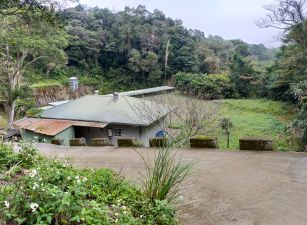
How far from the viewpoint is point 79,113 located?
16.1 metres

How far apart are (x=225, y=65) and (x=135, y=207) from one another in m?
37.3

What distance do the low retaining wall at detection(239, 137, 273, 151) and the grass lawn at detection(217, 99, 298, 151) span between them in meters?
3.87

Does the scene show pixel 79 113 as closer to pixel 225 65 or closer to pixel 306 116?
pixel 306 116

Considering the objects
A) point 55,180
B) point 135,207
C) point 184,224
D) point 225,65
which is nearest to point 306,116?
point 184,224

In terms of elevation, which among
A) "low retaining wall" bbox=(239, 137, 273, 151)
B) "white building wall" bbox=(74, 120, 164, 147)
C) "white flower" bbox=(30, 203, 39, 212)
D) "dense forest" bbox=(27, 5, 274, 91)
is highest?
"dense forest" bbox=(27, 5, 274, 91)

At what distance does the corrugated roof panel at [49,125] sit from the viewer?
14.3 meters

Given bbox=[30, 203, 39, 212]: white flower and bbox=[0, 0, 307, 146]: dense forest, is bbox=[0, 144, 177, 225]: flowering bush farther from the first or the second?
bbox=[0, 0, 307, 146]: dense forest

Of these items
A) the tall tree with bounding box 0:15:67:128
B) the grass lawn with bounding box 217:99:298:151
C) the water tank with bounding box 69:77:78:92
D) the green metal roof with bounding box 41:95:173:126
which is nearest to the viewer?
the green metal roof with bounding box 41:95:173:126

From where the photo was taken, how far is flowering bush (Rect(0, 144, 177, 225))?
2730 millimetres

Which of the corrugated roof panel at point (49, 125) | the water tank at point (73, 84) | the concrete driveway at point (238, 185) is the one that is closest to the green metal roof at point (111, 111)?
the corrugated roof panel at point (49, 125)

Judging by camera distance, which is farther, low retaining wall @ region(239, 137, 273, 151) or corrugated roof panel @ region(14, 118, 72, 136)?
corrugated roof panel @ region(14, 118, 72, 136)

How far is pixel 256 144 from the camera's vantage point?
7.95 metres

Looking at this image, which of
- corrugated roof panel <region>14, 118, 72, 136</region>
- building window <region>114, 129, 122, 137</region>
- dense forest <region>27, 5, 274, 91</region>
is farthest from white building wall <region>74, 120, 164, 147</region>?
dense forest <region>27, 5, 274, 91</region>

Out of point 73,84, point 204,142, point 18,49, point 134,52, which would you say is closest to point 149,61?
point 134,52
